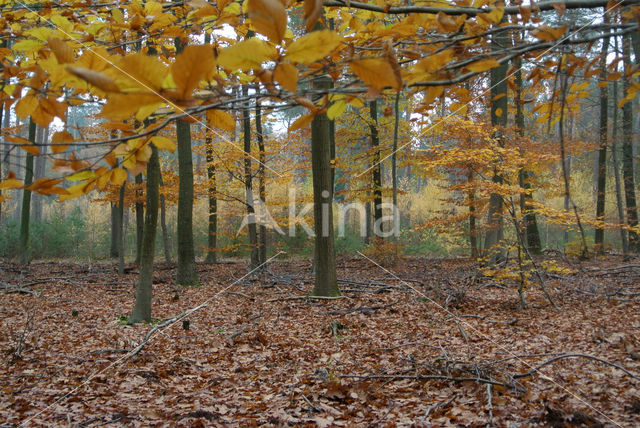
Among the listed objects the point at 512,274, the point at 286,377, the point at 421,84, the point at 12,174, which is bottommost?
the point at 286,377

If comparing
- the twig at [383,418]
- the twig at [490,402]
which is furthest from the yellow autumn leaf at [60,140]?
the twig at [490,402]

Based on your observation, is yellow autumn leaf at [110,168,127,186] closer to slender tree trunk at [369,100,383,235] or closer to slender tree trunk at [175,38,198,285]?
slender tree trunk at [175,38,198,285]

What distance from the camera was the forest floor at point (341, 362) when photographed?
254cm

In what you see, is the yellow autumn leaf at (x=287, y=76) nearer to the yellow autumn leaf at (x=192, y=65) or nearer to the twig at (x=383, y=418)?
the yellow autumn leaf at (x=192, y=65)

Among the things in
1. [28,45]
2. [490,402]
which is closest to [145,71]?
[28,45]

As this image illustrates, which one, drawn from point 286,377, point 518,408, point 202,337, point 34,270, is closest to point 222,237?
point 34,270

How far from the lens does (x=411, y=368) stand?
329 cm

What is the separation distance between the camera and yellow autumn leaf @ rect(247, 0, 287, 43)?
1.94ft

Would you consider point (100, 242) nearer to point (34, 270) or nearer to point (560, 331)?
point (34, 270)

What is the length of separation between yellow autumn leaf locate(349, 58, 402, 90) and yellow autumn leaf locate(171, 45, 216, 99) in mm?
250

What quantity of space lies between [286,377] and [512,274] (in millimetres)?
3375

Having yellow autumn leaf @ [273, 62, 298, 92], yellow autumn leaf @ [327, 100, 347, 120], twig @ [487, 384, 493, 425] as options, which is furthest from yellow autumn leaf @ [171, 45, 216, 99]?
twig @ [487, 384, 493, 425]

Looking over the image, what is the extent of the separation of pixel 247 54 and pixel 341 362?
3396mm

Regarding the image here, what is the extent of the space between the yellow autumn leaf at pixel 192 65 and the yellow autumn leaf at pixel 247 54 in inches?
3.6
